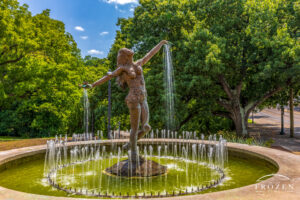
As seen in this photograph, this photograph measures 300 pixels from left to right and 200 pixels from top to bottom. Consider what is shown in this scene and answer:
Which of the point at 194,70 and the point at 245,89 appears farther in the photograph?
the point at 245,89

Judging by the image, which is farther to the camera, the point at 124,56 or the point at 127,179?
the point at 124,56

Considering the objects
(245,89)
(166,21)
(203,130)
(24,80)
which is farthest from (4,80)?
(245,89)

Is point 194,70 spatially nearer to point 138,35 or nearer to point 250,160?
point 138,35

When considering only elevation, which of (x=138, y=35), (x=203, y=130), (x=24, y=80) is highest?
(x=138, y=35)

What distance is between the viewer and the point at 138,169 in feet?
21.8

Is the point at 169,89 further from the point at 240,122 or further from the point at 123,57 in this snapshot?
the point at 123,57

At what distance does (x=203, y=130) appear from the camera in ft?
67.6

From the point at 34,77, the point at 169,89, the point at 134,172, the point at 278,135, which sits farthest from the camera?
the point at 278,135

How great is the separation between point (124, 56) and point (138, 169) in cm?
306

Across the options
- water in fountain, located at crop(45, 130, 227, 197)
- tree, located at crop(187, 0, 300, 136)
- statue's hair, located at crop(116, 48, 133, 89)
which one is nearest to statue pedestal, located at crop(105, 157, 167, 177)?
water in fountain, located at crop(45, 130, 227, 197)

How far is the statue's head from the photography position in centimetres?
663

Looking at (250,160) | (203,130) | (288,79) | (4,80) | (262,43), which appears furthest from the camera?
(203,130)

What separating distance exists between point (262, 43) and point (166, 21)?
233 inches

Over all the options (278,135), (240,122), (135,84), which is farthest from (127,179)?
(278,135)
